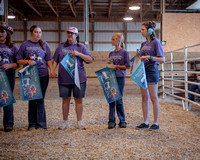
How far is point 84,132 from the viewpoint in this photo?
3041mm

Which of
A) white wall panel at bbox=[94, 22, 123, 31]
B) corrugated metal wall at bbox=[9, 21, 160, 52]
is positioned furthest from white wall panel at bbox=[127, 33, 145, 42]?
white wall panel at bbox=[94, 22, 123, 31]

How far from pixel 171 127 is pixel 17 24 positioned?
1546 cm

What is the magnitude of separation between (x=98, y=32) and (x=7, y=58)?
14284 millimetres

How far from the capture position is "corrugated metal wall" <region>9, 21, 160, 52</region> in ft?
54.3

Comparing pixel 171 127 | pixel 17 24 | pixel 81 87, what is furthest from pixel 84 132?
pixel 17 24

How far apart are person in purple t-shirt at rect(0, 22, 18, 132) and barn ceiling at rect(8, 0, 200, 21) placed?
1073cm

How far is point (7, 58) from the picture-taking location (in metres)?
3.12

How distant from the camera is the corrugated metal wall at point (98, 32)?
16547mm

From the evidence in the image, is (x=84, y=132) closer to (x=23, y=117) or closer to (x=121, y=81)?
(x=121, y=81)

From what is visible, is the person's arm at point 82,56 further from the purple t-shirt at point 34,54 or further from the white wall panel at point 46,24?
the white wall panel at point 46,24

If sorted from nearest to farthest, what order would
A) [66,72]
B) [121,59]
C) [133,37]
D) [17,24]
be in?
[66,72], [121,59], [17,24], [133,37]

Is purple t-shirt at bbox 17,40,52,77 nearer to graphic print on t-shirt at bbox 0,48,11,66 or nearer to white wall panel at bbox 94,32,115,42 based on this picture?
graphic print on t-shirt at bbox 0,48,11,66

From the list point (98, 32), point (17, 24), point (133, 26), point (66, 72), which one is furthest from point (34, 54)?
point (133, 26)

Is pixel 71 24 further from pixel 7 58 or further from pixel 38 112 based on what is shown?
pixel 38 112
